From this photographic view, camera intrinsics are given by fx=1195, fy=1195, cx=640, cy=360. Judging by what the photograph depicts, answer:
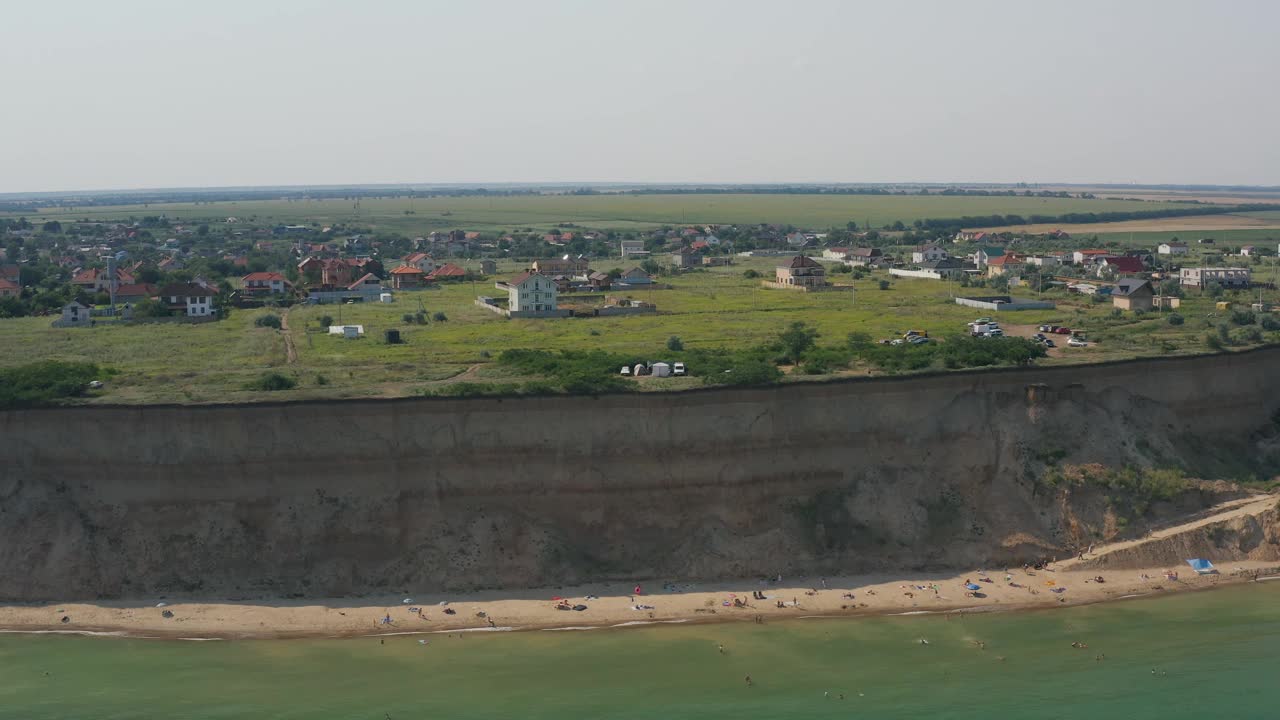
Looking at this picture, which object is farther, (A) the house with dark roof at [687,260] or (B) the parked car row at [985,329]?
(A) the house with dark roof at [687,260]

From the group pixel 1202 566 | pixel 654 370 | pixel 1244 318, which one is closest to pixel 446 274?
pixel 654 370

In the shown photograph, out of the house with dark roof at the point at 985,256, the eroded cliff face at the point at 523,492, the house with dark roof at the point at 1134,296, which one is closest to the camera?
the eroded cliff face at the point at 523,492

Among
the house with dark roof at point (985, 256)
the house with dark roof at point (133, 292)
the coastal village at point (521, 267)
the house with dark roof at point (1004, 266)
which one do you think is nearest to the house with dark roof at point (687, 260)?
the coastal village at point (521, 267)

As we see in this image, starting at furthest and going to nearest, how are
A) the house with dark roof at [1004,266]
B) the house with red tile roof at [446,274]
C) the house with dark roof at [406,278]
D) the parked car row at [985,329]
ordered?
the house with red tile roof at [446,274]
the house with dark roof at [1004,266]
the house with dark roof at [406,278]
the parked car row at [985,329]

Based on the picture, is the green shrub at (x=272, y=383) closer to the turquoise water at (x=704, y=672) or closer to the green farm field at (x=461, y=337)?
the green farm field at (x=461, y=337)

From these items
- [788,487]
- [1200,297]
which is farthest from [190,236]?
[788,487]
